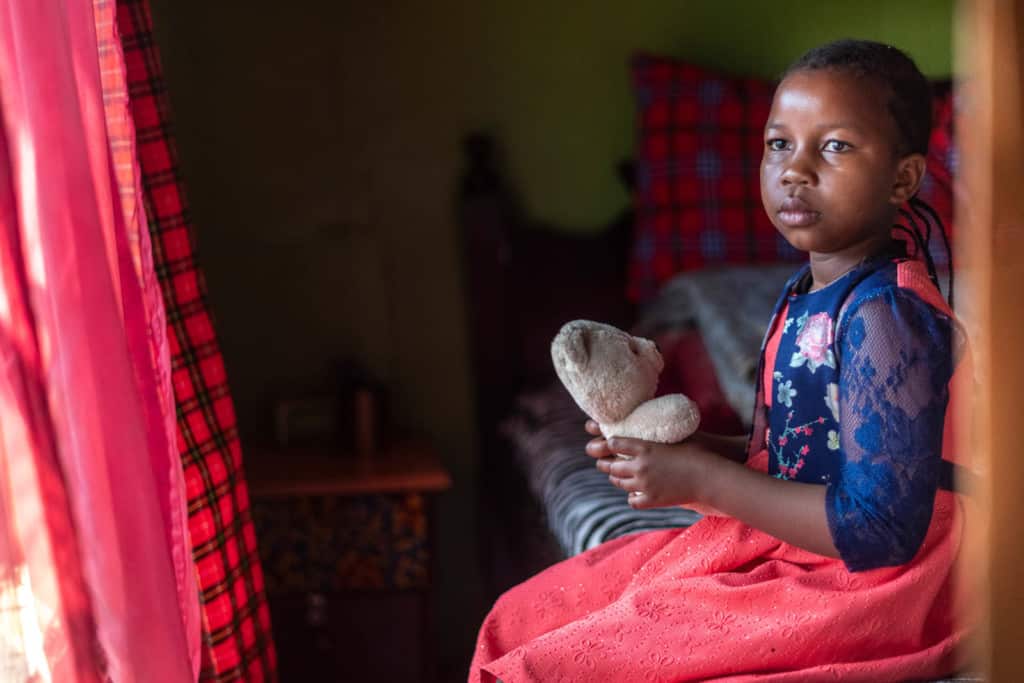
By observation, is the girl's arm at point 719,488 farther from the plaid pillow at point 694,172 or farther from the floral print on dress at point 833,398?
the plaid pillow at point 694,172

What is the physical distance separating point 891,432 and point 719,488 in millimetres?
171

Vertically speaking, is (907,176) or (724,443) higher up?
(907,176)

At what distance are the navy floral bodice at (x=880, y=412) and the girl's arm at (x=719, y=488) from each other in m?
0.03

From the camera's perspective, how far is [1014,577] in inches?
25.9

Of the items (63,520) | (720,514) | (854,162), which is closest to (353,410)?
(63,520)

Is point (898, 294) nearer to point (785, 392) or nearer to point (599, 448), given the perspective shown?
point (785, 392)

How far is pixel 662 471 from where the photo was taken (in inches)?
42.1

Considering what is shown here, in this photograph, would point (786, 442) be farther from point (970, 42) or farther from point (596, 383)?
point (970, 42)

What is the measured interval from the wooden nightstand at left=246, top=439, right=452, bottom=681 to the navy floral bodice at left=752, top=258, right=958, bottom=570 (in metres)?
1.34

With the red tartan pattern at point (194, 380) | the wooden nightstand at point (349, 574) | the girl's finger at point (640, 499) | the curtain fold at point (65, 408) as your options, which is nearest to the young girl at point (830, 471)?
the girl's finger at point (640, 499)

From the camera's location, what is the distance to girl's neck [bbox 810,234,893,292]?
3.48 ft

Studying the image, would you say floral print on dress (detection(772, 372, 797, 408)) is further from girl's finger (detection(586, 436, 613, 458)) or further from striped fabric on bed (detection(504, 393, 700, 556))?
striped fabric on bed (detection(504, 393, 700, 556))

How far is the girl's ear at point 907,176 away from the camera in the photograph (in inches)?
40.2

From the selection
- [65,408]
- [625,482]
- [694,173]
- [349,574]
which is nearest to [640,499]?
[625,482]
